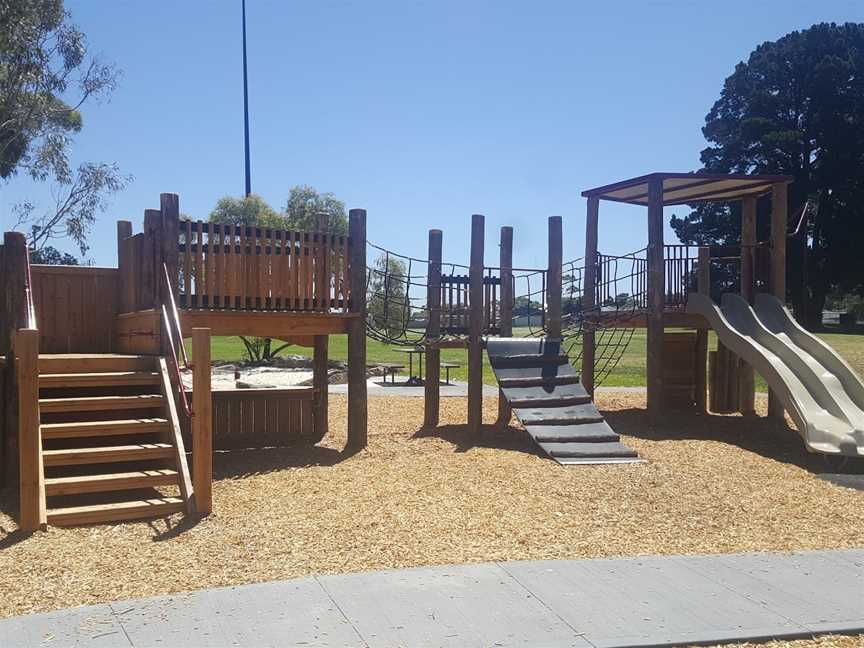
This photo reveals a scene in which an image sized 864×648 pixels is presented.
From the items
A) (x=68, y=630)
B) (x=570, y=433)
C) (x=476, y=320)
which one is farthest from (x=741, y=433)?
(x=68, y=630)

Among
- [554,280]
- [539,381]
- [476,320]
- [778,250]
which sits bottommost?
[539,381]

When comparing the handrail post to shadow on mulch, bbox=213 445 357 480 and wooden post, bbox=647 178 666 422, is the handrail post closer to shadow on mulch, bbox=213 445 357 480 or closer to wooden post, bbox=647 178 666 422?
wooden post, bbox=647 178 666 422

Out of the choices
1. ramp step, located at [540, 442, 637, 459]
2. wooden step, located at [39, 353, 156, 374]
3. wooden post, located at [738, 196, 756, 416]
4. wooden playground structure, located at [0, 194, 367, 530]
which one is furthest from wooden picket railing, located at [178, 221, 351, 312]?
wooden post, located at [738, 196, 756, 416]

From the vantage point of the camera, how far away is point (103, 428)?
7.68 m

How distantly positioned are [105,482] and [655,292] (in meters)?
8.89

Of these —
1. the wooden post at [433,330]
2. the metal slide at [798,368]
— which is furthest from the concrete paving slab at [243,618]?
the wooden post at [433,330]

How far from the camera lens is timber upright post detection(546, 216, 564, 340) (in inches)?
510

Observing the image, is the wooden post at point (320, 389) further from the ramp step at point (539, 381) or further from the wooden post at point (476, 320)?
the ramp step at point (539, 381)

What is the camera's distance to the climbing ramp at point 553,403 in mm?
10156

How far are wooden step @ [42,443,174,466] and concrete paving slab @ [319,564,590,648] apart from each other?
2.90 m

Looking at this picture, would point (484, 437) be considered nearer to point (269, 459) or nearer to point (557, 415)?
point (557, 415)

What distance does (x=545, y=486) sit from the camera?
8.48 m

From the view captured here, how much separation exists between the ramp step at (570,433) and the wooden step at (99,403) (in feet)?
15.0

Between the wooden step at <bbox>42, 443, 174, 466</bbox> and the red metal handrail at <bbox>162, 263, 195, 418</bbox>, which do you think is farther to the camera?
the red metal handrail at <bbox>162, 263, 195, 418</bbox>
